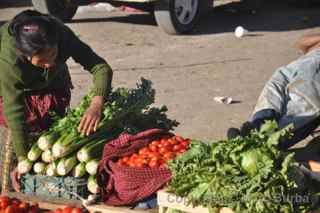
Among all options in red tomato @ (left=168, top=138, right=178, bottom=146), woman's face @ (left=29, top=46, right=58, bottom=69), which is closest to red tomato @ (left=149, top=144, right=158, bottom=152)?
red tomato @ (left=168, top=138, right=178, bottom=146)

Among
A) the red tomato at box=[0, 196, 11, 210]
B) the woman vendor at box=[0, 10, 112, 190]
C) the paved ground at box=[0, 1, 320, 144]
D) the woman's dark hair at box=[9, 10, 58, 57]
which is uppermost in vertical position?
the woman's dark hair at box=[9, 10, 58, 57]

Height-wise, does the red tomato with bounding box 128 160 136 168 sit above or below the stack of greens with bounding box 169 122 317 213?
below

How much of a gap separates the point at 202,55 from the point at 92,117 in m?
5.69

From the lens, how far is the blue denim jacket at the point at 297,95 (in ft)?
15.6

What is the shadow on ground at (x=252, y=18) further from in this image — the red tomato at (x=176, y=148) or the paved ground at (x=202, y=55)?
the red tomato at (x=176, y=148)

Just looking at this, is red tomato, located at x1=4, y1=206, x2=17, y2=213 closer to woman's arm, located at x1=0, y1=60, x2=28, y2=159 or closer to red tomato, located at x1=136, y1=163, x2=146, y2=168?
woman's arm, located at x1=0, y1=60, x2=28, y2=159

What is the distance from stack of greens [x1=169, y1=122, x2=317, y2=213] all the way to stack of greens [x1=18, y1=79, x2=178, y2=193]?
755mm

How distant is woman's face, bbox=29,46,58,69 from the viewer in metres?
4.51

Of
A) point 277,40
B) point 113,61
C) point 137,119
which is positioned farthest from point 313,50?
point 277,40

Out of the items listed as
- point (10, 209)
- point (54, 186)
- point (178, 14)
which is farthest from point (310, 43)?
point (178, 14)

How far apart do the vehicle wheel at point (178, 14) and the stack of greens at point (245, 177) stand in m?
6.95

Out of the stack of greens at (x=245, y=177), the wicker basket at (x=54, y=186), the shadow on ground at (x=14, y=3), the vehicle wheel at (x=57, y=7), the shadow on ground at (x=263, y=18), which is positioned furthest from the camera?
the shadow on ground at (x=14, y=3)

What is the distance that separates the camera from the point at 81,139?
471 centimetres

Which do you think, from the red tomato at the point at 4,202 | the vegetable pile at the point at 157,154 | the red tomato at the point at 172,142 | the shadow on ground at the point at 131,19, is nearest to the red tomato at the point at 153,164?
the vegetable pile at the point at 157,154
